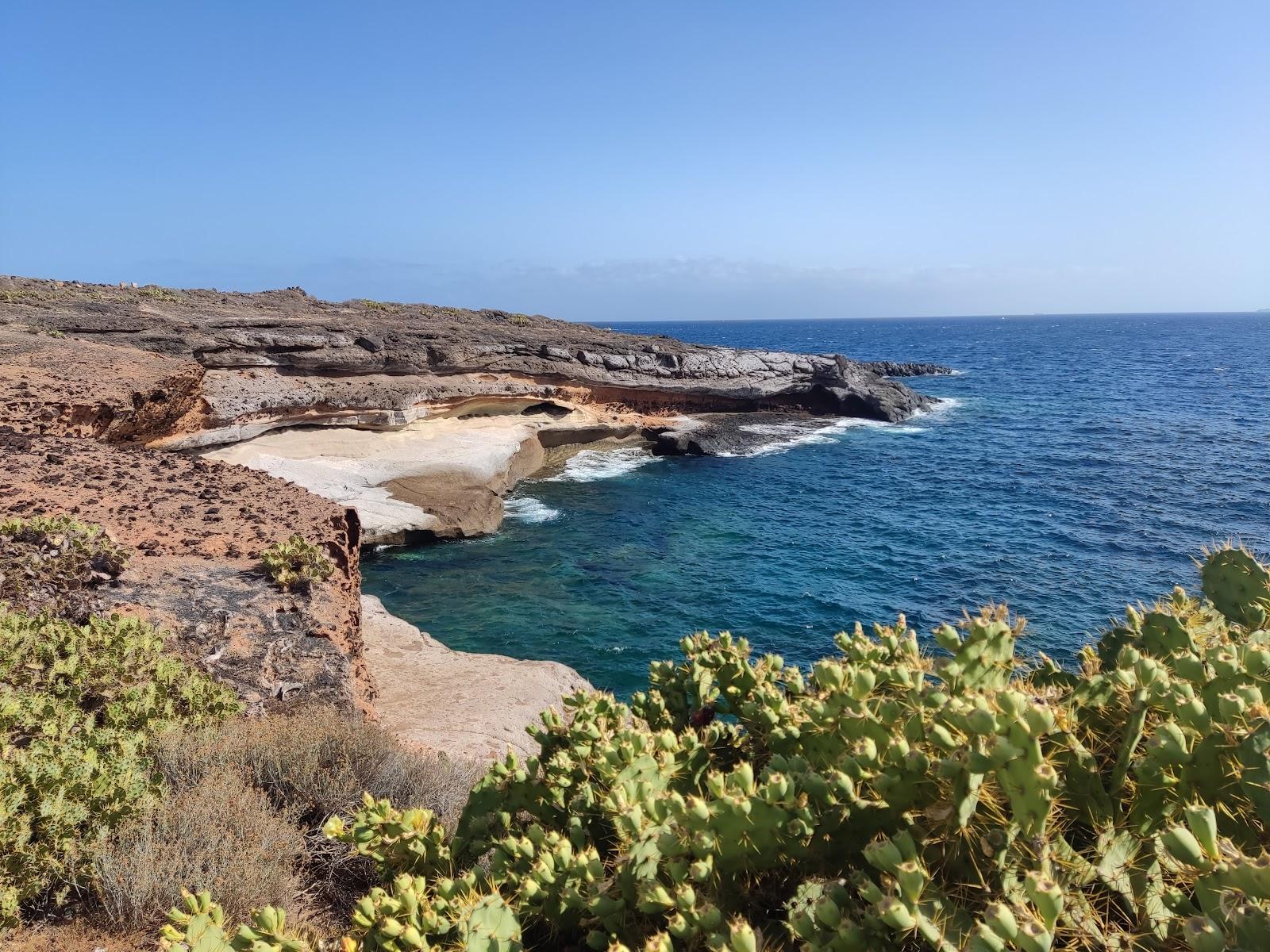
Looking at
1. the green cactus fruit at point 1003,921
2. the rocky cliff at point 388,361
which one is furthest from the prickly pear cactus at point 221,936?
the rocky cliff at point 388,361

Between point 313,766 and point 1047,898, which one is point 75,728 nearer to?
point 313,766

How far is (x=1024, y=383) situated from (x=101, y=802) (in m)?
77.6

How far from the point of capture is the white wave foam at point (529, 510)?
28.7 meters

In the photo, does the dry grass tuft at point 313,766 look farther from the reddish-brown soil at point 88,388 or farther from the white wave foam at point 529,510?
the white wave foam at point 529,510

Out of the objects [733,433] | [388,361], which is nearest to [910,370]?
[733,433]

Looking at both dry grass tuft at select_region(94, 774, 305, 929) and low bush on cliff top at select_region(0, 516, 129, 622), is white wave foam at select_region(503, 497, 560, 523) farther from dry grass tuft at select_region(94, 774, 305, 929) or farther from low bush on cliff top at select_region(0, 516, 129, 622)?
dry grass tuft at select_region(94, 774, 305, 929)

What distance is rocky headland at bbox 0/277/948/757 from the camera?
33.4 feet

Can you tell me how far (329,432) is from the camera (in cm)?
3042

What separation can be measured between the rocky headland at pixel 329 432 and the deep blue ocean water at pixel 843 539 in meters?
2.62

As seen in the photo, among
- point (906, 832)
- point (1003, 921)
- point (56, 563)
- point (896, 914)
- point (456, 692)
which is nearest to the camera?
point (1003, 921)

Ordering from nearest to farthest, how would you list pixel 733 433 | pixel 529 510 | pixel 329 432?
1. pixel 529 510
2. pixel 329 432
3. pixel 733 433

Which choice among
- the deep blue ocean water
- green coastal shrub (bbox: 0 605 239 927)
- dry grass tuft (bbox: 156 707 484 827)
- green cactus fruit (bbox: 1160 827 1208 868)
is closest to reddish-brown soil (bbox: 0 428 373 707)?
green coastal shrub (bbox: 0 605 239 927)

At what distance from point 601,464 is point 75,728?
104ft

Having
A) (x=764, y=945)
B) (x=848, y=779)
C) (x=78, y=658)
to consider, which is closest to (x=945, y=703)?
(x=848, y=779)
